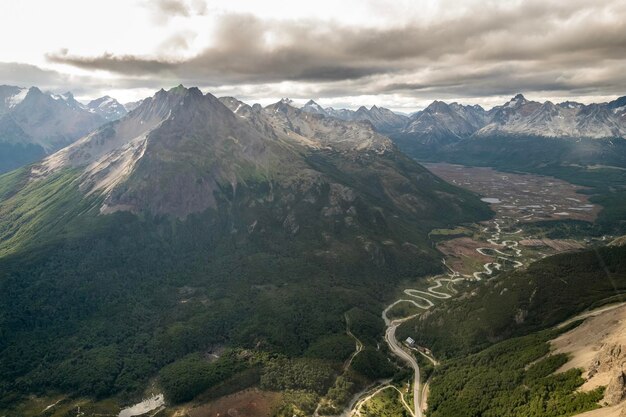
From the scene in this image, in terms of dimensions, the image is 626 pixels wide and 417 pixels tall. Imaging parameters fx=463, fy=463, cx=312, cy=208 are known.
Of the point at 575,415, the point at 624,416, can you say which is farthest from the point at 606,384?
the point at 624,416

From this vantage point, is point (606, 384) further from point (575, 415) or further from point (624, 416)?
point (624, 416)

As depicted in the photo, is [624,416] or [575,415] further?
[575,415]

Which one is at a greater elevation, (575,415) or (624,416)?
(624,416)

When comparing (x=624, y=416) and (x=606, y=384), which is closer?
(x=624, y=416)
